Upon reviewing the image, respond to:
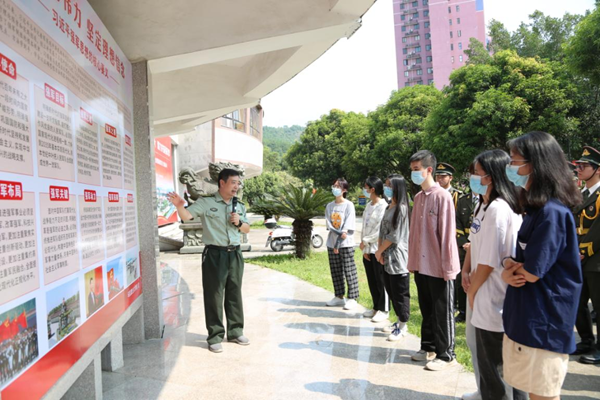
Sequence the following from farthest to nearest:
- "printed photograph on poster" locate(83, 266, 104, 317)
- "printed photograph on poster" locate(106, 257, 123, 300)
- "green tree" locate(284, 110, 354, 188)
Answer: "green tree" locate(284, 110, 354, 188)
"printed photograph on poster" locate(106, 257, 123, 300)
"printed photograph on poster" locate(83, 266, 104, 317)

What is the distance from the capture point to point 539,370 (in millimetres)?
1907

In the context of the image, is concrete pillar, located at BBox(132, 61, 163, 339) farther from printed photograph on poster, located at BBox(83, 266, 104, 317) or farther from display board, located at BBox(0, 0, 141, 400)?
printed photograph on poster, located at BBox(83, 266, 104, 317)

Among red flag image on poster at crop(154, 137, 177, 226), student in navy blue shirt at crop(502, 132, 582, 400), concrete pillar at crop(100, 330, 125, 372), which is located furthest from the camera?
red flag image on poster at crop(154, 137, 177, 226)

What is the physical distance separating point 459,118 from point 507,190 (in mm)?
17724

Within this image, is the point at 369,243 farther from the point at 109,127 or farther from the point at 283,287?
the point at 109,127

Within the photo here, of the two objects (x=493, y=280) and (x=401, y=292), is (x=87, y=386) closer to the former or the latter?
(x=493, y=280)

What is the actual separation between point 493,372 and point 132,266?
9.89 feet

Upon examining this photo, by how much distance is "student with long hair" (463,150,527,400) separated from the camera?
240 cm

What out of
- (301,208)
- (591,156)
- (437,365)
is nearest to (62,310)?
(437,365)

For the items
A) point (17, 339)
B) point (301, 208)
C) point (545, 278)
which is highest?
point (301, 208)

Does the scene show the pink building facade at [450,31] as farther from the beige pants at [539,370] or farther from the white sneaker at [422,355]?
the beige pants at [539,370]

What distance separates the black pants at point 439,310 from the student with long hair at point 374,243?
1324 millimetres

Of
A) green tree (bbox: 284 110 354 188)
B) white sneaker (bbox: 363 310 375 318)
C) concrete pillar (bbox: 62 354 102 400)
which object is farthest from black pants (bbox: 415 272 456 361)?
green tree (bbox: 284 110 354 188)

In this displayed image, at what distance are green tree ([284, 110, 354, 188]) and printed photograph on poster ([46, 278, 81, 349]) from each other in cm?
3284
